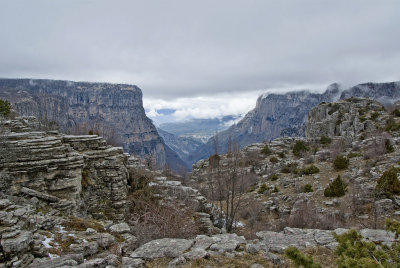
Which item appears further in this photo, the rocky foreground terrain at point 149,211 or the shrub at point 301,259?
the rocky foreground terrain at point 149,211

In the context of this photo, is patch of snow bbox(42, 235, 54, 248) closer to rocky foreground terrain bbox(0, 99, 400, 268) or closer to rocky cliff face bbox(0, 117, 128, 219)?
rocky foreground terrain bbox(0, 99, 400, 268)

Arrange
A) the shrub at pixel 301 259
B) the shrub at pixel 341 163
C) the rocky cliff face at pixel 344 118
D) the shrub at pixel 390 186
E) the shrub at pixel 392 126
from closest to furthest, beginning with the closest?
the shrub at pixel 301 259
the shrub at pixel 390 186
the shrub at pixel 341 163
the shrub at pixel 392 126
the rocky cliff face at pixel 344 118

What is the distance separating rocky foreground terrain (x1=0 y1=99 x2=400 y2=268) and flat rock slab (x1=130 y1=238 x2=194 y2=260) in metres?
0.03

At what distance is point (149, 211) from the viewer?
Answer: 12.7 m

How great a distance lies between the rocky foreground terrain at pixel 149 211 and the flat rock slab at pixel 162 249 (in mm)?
29

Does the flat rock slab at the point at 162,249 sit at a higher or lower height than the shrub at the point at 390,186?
higher

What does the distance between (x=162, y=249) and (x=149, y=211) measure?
621cm

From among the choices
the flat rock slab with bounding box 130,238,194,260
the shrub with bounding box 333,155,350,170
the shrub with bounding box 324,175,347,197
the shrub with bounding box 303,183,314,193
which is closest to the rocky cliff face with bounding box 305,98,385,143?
the shrub with bounding box 333,155,350,170

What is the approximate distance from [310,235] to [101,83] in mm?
214565

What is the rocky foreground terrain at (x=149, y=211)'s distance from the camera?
6492 millimetres

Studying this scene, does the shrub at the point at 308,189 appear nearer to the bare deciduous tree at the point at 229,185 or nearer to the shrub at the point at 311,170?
the shrub at the point at 311,170

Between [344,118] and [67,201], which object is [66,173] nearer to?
[67,201]

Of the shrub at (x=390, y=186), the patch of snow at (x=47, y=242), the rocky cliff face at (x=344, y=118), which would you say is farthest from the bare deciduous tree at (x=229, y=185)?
the rocky cliff face at (x=344, y=118)

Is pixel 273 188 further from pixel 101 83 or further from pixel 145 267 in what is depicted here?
pixel 101 83
